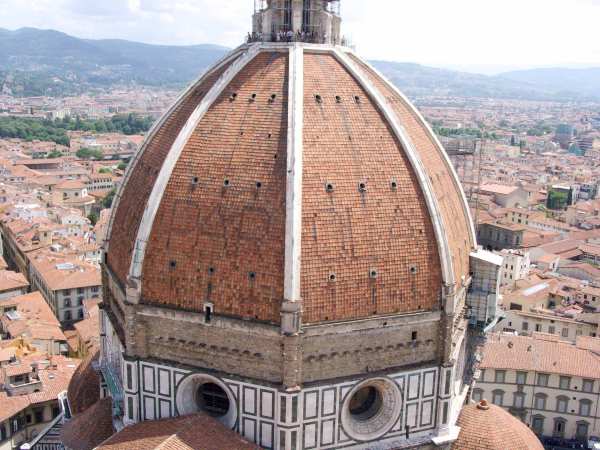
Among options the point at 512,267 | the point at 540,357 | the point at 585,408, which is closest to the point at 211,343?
the point at 540,357

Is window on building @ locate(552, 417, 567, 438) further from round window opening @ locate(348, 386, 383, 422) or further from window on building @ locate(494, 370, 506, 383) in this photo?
round window opening @ locate(348, 386, 383, 422)

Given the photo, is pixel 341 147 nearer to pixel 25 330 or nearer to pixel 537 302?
pixel 25 330

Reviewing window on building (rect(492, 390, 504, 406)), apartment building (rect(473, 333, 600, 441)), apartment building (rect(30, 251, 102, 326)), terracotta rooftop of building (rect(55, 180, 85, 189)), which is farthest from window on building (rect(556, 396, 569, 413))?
terracotta rooftop of building (rect(55, 180, 85, 189))

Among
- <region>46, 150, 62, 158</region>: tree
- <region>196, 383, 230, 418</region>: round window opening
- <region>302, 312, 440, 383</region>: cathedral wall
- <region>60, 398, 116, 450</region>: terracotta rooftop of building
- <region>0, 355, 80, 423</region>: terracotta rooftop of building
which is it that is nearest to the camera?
<region>302, 312, 440, 383</region>: cathedral wall

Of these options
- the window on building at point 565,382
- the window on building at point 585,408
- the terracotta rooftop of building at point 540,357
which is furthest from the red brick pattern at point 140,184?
the window on building at point 585,408

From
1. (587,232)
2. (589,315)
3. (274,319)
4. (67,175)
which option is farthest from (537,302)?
(67,175)

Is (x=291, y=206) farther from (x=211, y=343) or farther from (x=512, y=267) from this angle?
(x=512, y=267)

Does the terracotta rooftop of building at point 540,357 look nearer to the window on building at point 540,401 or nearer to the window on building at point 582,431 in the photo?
the window on building at point 540,401
